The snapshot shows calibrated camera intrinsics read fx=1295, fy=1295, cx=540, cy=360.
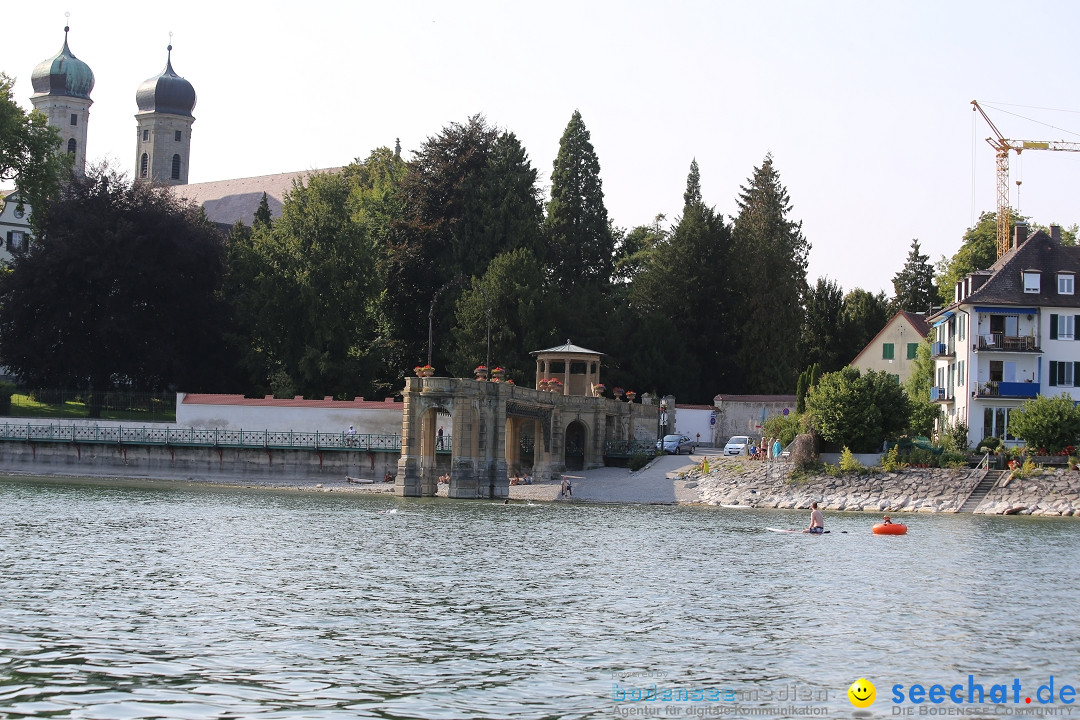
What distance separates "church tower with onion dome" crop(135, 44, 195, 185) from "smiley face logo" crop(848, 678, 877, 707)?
519 ft

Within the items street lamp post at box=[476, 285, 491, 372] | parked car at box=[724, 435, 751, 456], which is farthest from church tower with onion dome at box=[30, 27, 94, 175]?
parked car at box=[724, 435, 751, 456]

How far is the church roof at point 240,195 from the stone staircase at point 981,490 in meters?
99.5

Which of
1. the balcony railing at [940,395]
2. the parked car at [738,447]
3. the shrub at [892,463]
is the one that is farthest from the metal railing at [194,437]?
the balcony railing at [940,395]

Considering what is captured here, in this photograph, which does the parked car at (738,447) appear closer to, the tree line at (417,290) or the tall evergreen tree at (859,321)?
the tree line at (417,290)

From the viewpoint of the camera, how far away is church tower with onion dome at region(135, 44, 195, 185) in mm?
168375

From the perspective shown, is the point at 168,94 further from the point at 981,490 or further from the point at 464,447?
the point at 981,490

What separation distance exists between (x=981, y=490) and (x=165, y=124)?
445 ft

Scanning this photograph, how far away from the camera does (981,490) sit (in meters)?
59.3

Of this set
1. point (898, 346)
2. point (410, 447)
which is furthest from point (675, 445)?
point (898, 346)

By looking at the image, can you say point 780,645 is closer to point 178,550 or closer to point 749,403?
point 178,550

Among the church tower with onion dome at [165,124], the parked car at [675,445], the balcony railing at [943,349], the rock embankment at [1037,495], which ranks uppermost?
the church tower with onion dome at [165,124]

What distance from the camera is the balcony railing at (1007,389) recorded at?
67.0m

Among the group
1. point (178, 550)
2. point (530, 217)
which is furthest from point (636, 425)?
point (178, 550)

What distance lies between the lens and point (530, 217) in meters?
92.3
